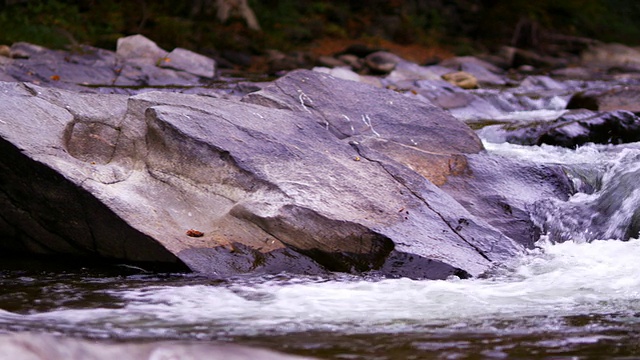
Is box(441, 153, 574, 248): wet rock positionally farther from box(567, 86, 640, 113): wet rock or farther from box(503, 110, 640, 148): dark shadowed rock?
box(567, 86, 640, 113): wet rock

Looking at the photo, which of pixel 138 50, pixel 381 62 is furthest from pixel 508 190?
pixel 381 62

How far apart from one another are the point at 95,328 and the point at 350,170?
2361mm

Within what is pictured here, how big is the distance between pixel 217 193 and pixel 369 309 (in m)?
1.52

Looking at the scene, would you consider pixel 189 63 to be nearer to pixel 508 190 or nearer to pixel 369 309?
pixel 508 190

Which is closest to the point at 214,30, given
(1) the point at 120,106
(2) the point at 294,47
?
(2) the point at 294,47

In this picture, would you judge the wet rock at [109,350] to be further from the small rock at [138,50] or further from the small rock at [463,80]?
the small rock at [463,80]

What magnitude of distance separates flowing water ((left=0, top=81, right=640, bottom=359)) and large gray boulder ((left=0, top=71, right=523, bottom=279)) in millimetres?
204

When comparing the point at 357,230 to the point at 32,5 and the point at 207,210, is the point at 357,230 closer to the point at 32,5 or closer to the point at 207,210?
the point at 207,210

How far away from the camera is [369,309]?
3.63 metres

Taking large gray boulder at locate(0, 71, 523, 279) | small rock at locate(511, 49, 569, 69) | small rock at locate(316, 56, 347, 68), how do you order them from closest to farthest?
large gray boulder at locate(0, 71, 523, 279), small rock at locate(316, 56, 347, 68), small rock at locate(511, 49, 569, 69)

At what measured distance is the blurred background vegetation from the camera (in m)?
19.0

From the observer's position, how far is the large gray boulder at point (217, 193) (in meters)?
4.44

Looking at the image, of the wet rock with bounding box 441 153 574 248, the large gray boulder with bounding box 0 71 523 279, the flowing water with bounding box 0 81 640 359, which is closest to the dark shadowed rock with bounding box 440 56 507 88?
the wet rock with bounding box 441 153 574 248

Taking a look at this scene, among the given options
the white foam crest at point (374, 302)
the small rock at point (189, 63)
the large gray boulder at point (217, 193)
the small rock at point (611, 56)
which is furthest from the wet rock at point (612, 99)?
the small rock at point (611, 56)
